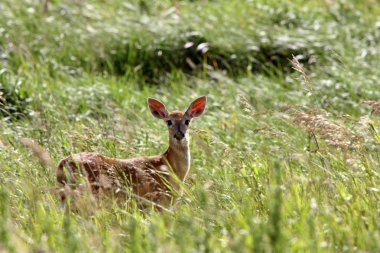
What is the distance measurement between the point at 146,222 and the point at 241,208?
46cm

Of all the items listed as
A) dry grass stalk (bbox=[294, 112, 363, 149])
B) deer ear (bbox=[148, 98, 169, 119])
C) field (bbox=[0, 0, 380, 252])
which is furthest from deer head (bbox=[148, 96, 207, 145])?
dry grass stalk (bbox=[294, 112, 363, 149])

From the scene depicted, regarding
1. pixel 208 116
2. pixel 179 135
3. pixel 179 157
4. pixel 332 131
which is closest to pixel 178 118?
pixel 179 135

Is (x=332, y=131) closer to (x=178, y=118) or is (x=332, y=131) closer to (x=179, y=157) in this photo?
(x=179, y=157)

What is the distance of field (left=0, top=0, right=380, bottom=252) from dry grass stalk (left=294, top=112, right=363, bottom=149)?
1 centimetres

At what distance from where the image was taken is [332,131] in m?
5.33

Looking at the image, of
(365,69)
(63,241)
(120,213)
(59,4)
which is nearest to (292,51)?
(365,69)

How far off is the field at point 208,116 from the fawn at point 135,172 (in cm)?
14

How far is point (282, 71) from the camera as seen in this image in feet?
30.6

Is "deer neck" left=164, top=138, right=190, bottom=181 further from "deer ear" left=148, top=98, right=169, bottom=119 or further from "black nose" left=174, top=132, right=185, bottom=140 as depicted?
"deer ear" left=148, top=98, right=169, bottom=119

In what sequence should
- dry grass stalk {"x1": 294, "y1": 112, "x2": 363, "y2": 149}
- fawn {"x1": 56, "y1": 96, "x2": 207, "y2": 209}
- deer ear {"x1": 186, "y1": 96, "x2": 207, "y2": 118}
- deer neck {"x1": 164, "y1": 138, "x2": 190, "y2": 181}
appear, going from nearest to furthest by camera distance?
dry grass stalk {"x1": 294, "y1": 112, "x2": 363, "y2": 149} < fawn {"x1": 56, "y1": 96, "x2": 207, "y2": 209} < deer neck {"x1": 164, "y1": 138, "x2": 190, "y2": 181} < deer ear {"x1": 186, "y1": 96, "x2": 207, "y2": 118}

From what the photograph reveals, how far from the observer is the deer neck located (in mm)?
6188

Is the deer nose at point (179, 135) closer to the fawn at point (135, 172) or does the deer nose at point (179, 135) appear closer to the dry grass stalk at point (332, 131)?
the fawn at point (135, 172)

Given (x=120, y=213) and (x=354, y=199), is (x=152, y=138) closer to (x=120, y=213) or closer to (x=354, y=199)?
(x=120, y=213)

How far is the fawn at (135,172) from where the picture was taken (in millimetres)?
5367
